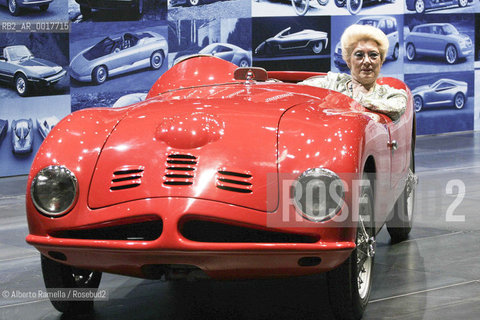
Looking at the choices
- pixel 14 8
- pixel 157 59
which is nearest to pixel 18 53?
pixel 14 8

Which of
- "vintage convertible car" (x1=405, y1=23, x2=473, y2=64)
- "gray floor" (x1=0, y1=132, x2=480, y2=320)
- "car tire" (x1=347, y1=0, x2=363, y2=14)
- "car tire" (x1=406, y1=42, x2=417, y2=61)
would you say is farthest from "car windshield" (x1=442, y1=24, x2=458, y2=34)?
"gray floor" (x1=0, y1=132, x2=480, y2=320)

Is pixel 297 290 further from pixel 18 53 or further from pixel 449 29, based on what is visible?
pixel 449 29

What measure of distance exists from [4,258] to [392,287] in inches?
85.4

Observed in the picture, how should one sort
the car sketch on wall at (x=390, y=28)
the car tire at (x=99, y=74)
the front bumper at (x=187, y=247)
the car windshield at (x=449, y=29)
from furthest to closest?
the car windshield at (x=449, y=29) → the car sketch on wall at (x=390, y=28) → the car tire at (x=99, y=74) → the front bumper at (x=187, y=247)

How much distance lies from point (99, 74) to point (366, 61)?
4.35 m

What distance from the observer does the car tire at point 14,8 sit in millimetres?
7613

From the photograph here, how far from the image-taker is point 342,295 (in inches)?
125

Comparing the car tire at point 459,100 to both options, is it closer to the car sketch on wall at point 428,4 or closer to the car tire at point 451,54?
Result: the car tire at point 451,54

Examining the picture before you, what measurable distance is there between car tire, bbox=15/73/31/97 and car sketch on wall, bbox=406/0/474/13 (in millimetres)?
5145

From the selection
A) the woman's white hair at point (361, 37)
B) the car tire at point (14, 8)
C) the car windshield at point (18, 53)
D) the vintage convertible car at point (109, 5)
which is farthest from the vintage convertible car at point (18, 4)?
the woman's white hair at point (361, 37)

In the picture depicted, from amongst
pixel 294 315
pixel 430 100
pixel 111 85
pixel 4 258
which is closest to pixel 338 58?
pixel 430 100

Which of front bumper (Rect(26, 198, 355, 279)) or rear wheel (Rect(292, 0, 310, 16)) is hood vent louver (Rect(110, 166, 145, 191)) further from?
rear wheel (Rect(292, 0, 310, 16))

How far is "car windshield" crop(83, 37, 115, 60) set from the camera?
26.9 feet

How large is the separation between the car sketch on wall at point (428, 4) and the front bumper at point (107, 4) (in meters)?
3.89
